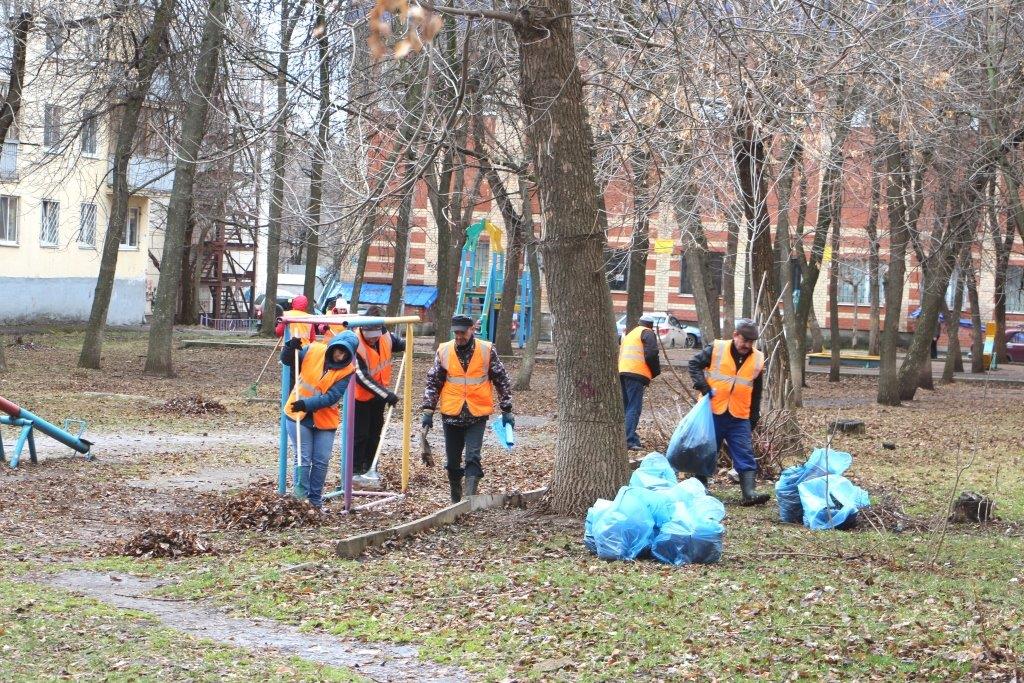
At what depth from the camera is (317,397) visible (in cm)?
948

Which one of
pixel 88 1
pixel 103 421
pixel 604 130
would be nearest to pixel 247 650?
pixel 604 130

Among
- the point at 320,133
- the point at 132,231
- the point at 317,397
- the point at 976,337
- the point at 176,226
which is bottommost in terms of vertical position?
the point at 317,397

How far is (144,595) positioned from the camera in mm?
7090

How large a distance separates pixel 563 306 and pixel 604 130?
5450 mm

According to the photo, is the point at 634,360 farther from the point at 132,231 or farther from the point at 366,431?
the point at 132,231

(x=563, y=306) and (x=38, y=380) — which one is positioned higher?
(x=563, y=306)

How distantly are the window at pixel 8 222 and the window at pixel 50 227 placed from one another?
2.55 feet

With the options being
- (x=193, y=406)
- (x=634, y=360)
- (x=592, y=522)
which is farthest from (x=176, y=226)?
(x=592, y=522)

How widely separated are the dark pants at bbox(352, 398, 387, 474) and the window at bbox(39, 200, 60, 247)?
27705mm

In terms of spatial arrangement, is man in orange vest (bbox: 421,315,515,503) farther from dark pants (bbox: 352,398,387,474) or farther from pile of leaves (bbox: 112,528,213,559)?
pile of leaves (bbox: 112,528,213,559)

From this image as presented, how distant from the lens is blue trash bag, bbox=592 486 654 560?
26.4 feet

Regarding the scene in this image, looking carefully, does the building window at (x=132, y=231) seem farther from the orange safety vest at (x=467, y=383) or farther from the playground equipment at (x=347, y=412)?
the orange safety vest at (x=467, y=383)

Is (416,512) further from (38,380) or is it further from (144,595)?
(38,380)

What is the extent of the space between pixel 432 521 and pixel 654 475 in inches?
69.4
